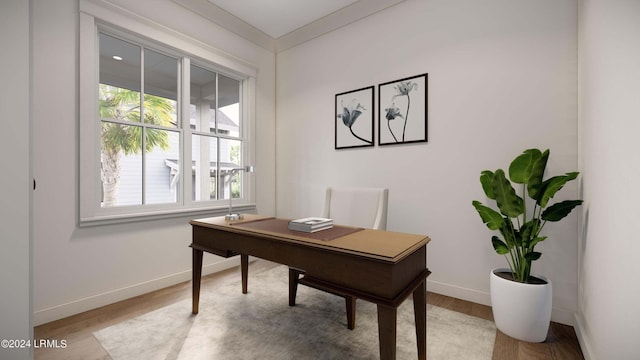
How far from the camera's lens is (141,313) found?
2143mm

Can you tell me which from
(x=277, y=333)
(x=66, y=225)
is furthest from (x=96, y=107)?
(x=277, y=333)

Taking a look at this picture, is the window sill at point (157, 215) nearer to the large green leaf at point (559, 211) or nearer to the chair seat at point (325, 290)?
the chair seat at point (325, 290)

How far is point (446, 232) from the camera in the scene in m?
2.50

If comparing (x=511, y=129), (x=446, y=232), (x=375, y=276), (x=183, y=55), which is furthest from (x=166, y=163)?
(x=511, y=129)

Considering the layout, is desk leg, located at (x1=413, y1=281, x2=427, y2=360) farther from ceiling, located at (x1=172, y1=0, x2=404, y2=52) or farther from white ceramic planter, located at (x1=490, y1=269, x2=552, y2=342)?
ceiling, located at (x1=172, y1=0, x2=404, y2=52)

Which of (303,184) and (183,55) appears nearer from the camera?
(183,55)

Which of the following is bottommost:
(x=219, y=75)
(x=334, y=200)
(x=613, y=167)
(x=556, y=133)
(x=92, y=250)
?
(x=92, y=250)

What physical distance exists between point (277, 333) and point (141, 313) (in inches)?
46.8

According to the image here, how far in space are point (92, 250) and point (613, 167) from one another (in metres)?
3.59

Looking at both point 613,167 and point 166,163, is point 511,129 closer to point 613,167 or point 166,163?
point 613,167

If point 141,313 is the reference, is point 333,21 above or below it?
above

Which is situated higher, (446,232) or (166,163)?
(166,163)

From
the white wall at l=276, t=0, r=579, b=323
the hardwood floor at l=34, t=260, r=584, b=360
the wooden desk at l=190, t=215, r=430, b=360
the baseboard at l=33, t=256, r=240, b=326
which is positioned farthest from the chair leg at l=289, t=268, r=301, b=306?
the baseboard at l=33, t=256, r=240, b=326

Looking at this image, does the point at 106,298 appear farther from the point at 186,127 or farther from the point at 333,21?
the point at 333,21
